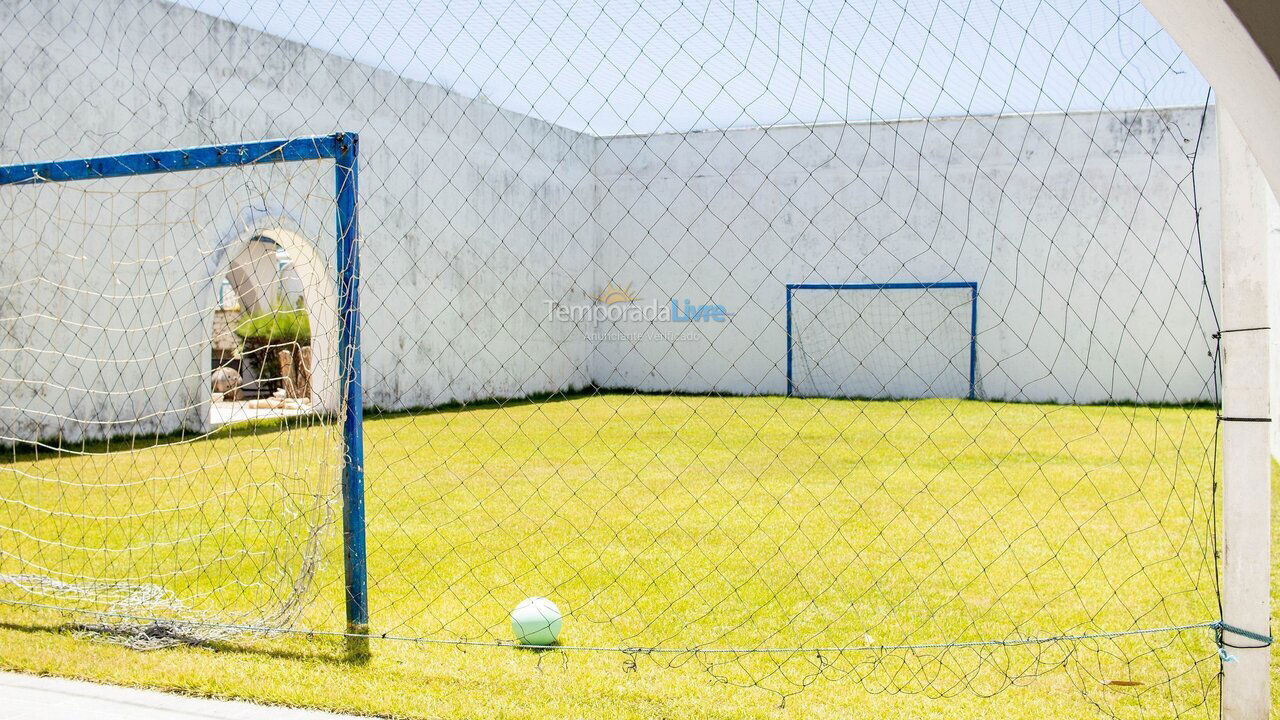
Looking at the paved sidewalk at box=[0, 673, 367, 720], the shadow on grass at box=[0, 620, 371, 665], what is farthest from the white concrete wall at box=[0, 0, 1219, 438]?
the paved sidewalk at box=[0, 673, 367, 720]

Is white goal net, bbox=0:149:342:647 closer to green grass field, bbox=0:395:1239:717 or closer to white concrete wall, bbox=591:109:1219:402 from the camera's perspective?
green grass field, bbox=0:395:1239:717

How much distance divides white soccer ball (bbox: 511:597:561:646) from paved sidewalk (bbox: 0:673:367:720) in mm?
652

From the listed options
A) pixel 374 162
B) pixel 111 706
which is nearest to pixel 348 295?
pixel 111 706

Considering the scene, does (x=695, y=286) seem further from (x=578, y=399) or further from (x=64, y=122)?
(x=64, y=122)

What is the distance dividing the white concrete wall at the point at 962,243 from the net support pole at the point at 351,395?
8.60 meters

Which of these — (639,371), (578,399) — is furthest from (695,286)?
(578,399)

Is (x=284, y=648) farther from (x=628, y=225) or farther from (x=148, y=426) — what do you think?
(x=628, y=225)

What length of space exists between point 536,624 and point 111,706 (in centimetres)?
112

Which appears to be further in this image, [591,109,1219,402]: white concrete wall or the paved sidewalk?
[591,109,1219,402]: white concrete wall

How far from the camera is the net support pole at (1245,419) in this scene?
2.01m

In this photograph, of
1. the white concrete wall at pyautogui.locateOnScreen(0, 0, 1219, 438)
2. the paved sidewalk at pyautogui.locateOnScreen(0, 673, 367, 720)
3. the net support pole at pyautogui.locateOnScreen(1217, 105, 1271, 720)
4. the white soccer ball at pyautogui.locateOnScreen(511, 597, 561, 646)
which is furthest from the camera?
the white concrete wall at pyautogui.locateOnScreen(0, 0, 1219, 438)

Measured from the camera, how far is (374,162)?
10164mm

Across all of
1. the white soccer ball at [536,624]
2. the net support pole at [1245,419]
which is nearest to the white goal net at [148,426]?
the white soccer ball at [536,624]

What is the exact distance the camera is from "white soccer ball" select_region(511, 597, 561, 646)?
2.82 m
